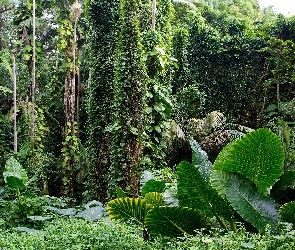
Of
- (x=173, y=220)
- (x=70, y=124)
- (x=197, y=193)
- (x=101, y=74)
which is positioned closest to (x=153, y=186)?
(x=197, y=193)

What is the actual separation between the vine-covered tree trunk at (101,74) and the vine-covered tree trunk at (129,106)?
4.35 ft

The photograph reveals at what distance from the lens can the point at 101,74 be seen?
22.9 feet

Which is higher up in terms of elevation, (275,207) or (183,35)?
(183,35)

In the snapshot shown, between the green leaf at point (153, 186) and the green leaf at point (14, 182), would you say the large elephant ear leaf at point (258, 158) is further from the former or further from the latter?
the green leaf at point (14, 182)

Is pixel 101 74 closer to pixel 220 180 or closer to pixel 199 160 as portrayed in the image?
pixel 199 160

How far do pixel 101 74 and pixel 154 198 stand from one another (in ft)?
13.8

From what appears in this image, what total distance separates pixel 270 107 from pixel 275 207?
8348 mm

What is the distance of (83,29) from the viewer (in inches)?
406

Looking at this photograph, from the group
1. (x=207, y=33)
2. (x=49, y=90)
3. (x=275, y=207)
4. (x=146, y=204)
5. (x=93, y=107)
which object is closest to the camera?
(x=275, y=207)

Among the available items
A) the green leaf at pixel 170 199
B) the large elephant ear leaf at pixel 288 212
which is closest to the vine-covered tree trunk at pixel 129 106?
the green leaf at pixel 170 199

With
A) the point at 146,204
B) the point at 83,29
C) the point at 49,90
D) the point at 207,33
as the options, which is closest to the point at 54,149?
the point at 49,90

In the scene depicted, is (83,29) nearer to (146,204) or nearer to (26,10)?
(26,10)

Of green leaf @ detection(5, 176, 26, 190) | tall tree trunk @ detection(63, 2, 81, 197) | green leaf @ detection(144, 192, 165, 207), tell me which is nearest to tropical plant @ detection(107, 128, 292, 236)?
green leaf @ detection(144, 192, 165, 207)

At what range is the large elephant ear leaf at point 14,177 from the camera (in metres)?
5.04
